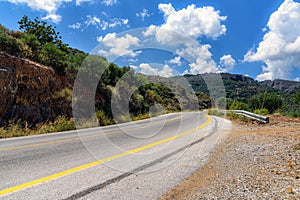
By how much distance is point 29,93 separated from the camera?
1129 centimetres

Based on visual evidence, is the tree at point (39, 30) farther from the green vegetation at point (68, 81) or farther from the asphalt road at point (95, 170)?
the asphalt road at point (95, 170)

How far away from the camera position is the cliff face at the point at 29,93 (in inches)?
407

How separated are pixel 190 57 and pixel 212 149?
2.78 meters

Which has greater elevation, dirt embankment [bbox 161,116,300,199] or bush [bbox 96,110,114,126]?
bush [bbox 96,110,114,126]

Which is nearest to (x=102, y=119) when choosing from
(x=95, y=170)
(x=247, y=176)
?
(x=95, y=170)

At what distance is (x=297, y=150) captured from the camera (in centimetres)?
489

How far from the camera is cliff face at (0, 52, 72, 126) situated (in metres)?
10.3

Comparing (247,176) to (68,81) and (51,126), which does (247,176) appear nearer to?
(51,126)

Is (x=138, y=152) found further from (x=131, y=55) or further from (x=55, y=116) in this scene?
(x=55, y=116)

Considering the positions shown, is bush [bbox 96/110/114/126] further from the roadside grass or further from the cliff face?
the cliff face

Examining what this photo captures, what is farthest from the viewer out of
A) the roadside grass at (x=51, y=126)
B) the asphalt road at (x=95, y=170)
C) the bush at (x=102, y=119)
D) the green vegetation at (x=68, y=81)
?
the bush at (x=102, y=119)

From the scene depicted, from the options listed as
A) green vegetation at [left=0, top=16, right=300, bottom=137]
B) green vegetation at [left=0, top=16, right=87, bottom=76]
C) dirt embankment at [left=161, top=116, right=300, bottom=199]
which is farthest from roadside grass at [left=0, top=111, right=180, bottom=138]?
dirt embankment at [left=161, top=116, right=300, bottom=199]

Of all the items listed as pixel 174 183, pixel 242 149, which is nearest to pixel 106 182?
pixel 174 183

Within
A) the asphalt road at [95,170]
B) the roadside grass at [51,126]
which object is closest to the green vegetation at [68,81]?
the roadside grass at [51,126]
